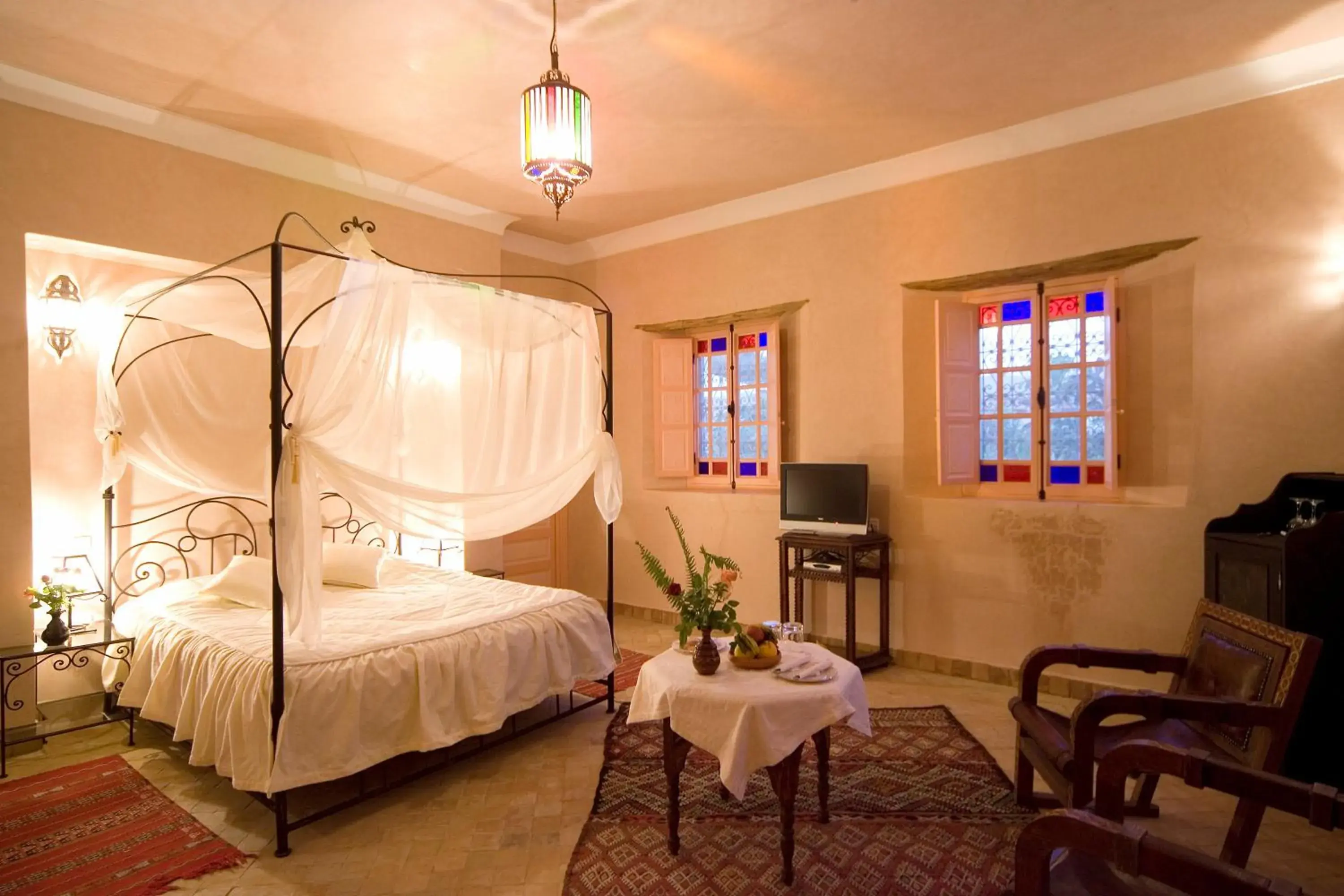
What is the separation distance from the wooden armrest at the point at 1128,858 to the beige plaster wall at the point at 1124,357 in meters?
3.04

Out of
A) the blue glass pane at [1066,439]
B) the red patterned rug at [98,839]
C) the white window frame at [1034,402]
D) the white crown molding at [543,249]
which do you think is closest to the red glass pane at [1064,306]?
the white window frame at [1034,402]

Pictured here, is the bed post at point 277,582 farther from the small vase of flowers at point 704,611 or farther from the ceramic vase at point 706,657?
the ceramic vase at point 706,657

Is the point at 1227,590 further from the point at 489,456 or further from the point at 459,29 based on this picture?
the point at 459,29

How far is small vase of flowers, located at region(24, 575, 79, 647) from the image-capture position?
137 inches

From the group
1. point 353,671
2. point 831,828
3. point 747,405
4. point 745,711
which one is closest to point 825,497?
point 747,405

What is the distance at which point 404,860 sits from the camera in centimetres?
255

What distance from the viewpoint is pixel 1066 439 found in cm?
429

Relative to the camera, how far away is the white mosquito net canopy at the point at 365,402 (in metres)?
2.80

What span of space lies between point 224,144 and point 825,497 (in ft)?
14.3

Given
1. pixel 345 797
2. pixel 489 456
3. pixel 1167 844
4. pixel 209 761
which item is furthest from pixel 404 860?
pixel 1167 844

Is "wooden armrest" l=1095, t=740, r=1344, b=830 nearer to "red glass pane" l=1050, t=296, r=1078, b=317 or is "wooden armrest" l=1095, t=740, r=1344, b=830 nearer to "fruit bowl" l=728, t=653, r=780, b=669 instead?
"fruit bowl" l=728, t=653, r=780, b=669

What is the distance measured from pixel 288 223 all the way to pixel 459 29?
81.7 inches

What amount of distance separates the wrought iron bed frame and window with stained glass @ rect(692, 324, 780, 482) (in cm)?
173

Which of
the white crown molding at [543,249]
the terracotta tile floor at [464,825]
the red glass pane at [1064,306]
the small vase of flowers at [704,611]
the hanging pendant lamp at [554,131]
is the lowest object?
the terracotta tile floor at [464,825]
